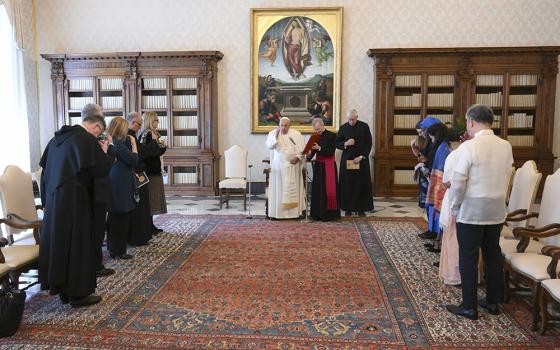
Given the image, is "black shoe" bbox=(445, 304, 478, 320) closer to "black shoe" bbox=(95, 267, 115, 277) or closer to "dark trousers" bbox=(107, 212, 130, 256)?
"black shoe" bbox=(95, 267, 115, 277)

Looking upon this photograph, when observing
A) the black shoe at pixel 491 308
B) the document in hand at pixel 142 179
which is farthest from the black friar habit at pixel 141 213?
the black shoe at pixel 491 308

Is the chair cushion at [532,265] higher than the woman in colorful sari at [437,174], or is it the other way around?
the woman in colorful sari at [437,174]

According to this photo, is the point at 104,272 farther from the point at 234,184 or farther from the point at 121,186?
the point at 234,184

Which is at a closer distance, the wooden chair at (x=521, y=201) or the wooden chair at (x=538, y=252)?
the wooden chair at (x=538, y=252)

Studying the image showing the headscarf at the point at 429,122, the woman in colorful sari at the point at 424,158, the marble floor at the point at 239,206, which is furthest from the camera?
the marble floor at the point at 239,206

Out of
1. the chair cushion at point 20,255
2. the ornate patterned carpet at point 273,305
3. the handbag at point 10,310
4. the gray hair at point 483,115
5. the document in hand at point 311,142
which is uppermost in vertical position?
the gray hair at point 483,115

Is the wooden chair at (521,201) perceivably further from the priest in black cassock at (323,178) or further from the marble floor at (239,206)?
the marble floor at (239,206)

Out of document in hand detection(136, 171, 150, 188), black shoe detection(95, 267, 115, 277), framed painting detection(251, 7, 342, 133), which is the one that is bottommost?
black shoe detection(95, 267, 115, 277)

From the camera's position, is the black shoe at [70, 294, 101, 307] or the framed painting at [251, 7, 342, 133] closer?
the black shoe at [70, 294, 101, 307]

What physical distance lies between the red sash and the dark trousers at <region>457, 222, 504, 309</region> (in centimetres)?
397

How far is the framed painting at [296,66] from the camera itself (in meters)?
9.84

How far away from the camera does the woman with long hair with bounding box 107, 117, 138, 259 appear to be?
5.08 m

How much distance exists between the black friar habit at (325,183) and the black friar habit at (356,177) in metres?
0.37

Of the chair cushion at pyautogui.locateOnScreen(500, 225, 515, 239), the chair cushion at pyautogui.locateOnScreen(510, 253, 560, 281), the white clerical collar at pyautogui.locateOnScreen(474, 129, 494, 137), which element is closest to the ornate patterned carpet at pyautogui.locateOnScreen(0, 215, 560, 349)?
the chair cushion at pyautogui.locateOnScreen(510, 253, 560, 281)
